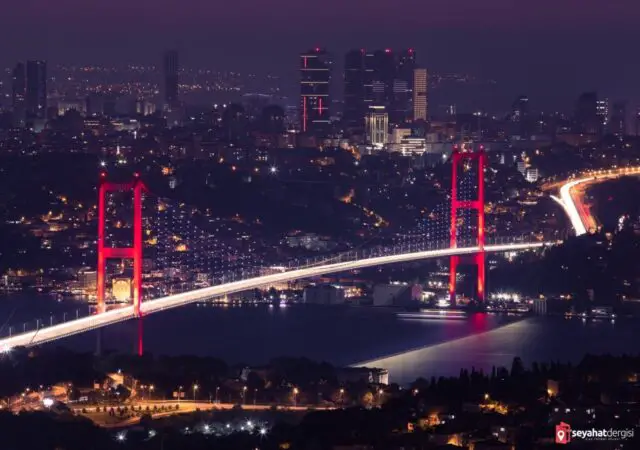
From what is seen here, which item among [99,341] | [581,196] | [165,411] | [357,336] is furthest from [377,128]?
[165,411]

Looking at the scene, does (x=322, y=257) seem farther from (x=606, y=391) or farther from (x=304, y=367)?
(x=606, y=391)

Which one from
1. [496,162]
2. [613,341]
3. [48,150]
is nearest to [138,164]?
[48,150]

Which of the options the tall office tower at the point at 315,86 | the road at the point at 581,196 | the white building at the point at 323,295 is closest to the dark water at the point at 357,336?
the white building at the point at 323,295

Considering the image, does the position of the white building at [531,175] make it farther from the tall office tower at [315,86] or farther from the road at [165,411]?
the road at [165,411]
